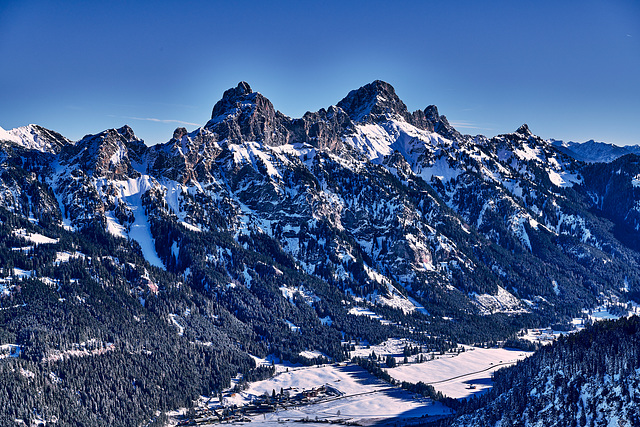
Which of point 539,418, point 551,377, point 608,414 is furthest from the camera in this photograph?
point 551,377

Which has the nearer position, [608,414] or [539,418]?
[608,414]

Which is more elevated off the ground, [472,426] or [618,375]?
[618,375]

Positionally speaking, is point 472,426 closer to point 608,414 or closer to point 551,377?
point 551,377

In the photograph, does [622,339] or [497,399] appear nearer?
[622,339]

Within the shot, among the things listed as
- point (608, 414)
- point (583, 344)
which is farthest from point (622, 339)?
point (608, 414)

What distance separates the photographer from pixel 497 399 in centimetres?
19688

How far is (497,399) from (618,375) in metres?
38.0

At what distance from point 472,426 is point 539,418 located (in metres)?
20.8

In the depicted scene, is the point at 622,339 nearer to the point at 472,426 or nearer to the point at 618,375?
the point at 618,375

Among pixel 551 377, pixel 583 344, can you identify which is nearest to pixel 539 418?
pixel 551 377

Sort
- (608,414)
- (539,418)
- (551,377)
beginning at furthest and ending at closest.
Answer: (551,377) < (539,418) < (608,414)

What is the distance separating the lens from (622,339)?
181 m

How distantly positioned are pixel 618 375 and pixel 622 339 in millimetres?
14642

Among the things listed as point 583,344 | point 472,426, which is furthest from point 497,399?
point 583,344
